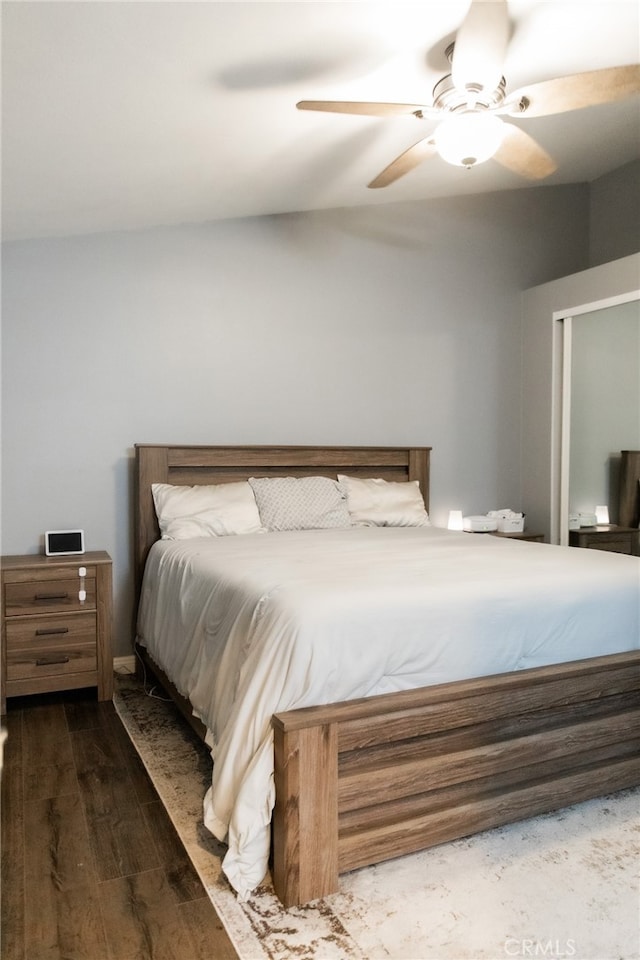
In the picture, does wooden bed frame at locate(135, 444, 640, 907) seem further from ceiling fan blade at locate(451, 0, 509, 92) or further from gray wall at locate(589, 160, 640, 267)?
gray wall at locate(589, 160, 640, 267)

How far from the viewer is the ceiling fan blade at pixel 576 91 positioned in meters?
2.01

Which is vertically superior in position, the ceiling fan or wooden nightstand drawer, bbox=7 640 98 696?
the ceiling fan

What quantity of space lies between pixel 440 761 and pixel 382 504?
2126mm

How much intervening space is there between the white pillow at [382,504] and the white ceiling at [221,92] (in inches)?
65.7

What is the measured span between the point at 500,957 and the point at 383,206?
3976 mm

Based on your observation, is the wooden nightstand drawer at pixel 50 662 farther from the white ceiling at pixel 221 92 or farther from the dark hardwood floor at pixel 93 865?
the white ceiling at pixel 221 92

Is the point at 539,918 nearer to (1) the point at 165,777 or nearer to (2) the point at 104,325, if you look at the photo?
(1) the point at 165,777

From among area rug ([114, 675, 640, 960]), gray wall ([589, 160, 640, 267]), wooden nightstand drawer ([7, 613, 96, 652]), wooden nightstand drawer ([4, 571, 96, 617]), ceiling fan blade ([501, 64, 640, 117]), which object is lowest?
area rug ([114, 675, 640, 960])

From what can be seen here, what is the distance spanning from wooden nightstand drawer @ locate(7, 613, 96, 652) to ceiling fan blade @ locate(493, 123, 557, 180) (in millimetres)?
2627

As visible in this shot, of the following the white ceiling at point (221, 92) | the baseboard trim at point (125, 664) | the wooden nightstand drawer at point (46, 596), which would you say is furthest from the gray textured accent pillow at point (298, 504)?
the white ceiling at point (221, 92)

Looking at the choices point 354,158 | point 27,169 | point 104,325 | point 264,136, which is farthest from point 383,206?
point 27,169

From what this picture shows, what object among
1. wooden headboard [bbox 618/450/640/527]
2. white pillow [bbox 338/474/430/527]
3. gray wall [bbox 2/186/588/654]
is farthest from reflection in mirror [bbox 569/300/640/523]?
white pillow [bbox 338/474/430/527]

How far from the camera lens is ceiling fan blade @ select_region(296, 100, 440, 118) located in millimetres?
2125

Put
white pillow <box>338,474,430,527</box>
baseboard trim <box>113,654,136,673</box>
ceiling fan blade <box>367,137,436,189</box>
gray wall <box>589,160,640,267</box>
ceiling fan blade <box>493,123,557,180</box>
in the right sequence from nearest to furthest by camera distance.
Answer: ceiling fan blade <box>493,123,557,180</box> → ceiling fan blade <box>367,137,436,189</box> → baseboard trim <box>113,654,136,673</box> → white pillow <box>338,474,430,527</box> → gray wall <box>589,160,640,267</box>
